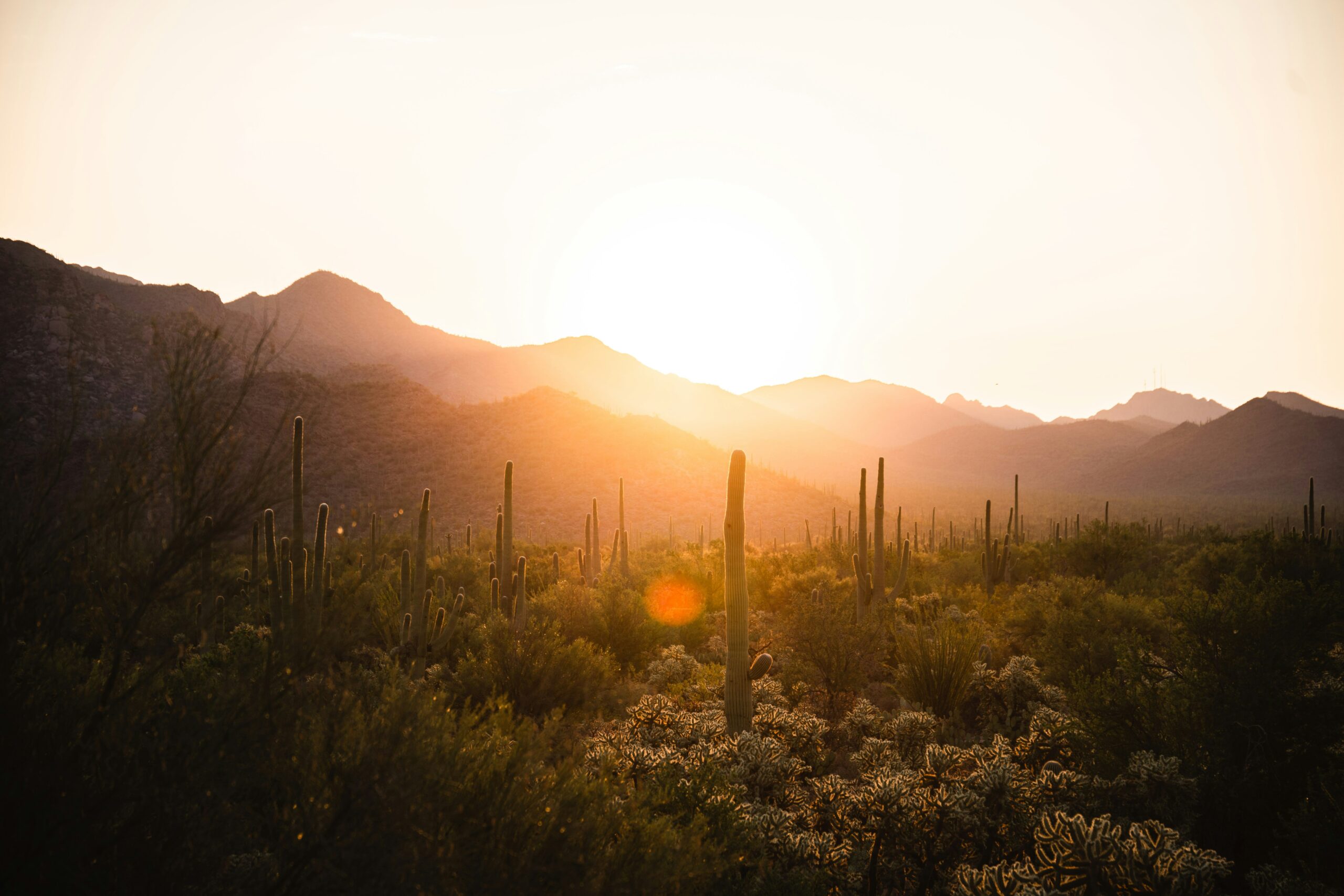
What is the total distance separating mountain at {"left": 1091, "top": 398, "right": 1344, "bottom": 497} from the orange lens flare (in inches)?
3364

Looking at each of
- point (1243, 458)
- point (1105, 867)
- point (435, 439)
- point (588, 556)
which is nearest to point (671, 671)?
point (1105, 867)

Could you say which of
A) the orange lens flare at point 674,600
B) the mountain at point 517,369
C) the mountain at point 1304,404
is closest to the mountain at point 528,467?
the orange lens flare at point 674,600

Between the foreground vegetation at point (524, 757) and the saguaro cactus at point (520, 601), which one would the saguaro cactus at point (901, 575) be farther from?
the saguaro cactus at point (520, 601)

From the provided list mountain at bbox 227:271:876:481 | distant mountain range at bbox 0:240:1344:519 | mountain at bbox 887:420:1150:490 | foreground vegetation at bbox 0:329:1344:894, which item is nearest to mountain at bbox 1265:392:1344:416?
distant mountain range at bbox 0:240:1344:519

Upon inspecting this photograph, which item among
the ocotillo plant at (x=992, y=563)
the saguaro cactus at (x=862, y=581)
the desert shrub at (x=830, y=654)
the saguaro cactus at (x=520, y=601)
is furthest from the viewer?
the ocotillo plant at (x=992, y=563)

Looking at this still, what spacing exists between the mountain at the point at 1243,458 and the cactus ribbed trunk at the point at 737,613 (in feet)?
299

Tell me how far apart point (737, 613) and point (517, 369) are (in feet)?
298

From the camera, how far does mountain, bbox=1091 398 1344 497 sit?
7425 cm

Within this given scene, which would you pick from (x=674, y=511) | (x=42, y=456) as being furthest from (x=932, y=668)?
(x=674, y=511)

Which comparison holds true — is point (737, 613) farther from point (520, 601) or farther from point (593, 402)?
point (593, 402)

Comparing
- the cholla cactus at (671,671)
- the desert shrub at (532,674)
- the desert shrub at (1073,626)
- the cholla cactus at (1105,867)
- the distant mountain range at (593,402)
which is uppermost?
the distant mountain range at (593,402)

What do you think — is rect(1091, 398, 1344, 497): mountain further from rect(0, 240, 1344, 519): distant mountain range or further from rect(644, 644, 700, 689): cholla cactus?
rect(644, 644, 700, 689): cholla cactus

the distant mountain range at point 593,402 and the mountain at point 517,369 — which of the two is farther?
the mountain at point 517,369

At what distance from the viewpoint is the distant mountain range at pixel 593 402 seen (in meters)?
38.8
